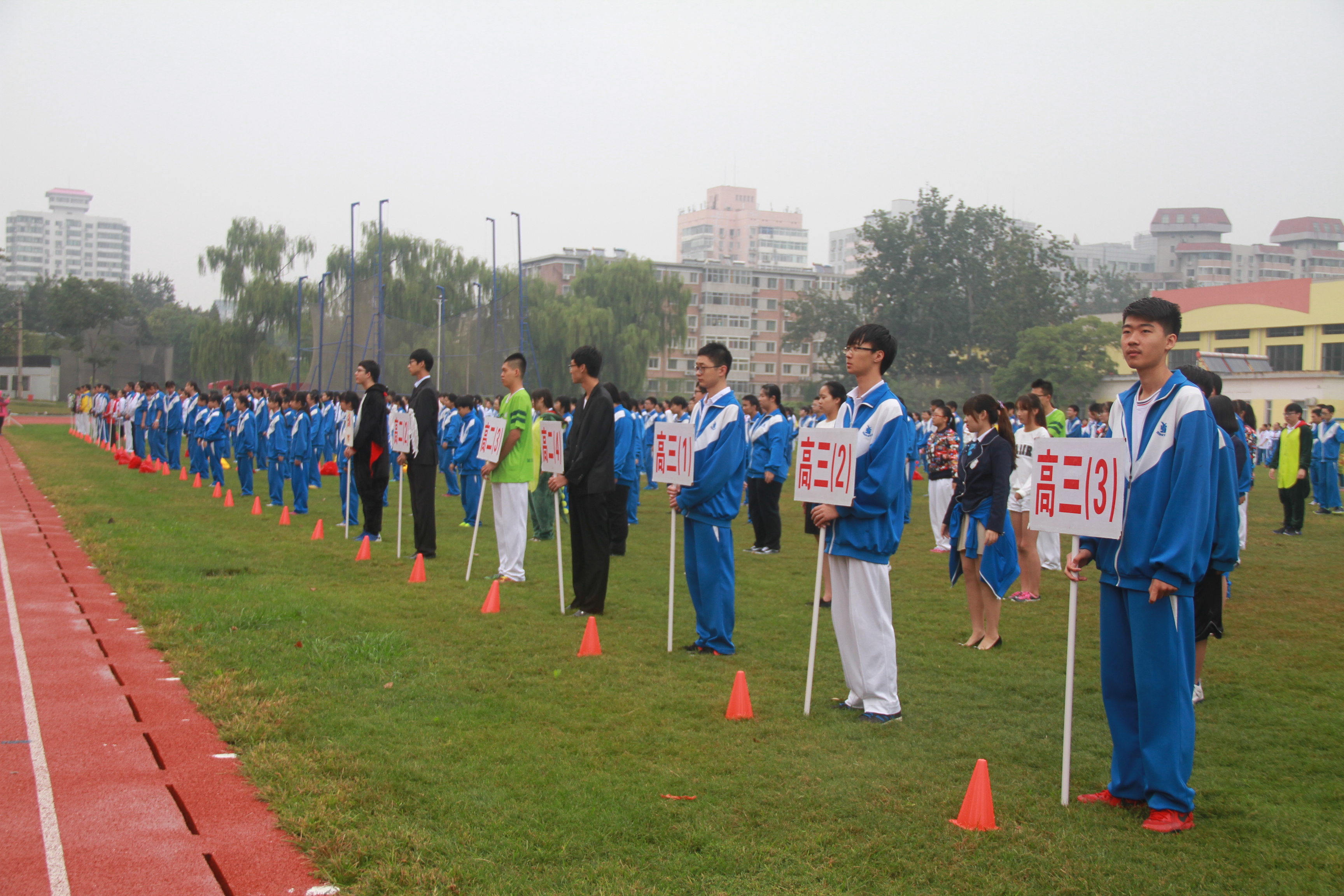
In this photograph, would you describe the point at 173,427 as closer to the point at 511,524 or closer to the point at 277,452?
the point at 277,452

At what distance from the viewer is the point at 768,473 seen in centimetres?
1399

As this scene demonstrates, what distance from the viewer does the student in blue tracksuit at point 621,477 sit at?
13.6 metres

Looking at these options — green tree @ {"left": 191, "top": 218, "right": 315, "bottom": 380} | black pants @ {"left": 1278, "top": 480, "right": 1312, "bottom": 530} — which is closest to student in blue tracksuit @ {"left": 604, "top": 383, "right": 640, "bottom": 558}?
black pants @ {"left": 1278, "top": 480, "right": 1312, "bottom": 530}

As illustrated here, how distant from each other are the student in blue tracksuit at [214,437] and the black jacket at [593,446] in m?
13.6

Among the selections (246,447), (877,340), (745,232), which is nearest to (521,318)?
(246,447)

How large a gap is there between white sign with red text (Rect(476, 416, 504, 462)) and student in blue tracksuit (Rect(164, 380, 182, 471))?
16.8 m

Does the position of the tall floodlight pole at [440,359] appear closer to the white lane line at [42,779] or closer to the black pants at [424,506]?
the black pants at [424,506]

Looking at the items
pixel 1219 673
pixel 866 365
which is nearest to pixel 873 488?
pixel 866 365

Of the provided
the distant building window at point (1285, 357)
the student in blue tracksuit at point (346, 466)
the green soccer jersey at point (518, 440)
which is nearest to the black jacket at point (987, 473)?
the green soccer jersey at point (518, 440)

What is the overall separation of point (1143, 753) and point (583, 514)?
5.56 metres

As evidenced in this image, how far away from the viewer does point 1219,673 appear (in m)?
7.46

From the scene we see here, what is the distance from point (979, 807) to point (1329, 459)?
21.8 metres

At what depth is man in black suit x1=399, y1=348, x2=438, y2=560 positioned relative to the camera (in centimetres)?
1211

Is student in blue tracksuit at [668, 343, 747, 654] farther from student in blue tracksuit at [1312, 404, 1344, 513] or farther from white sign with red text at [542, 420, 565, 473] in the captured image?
student in blue tracksuit at [1312, 404, 1344, 513]
